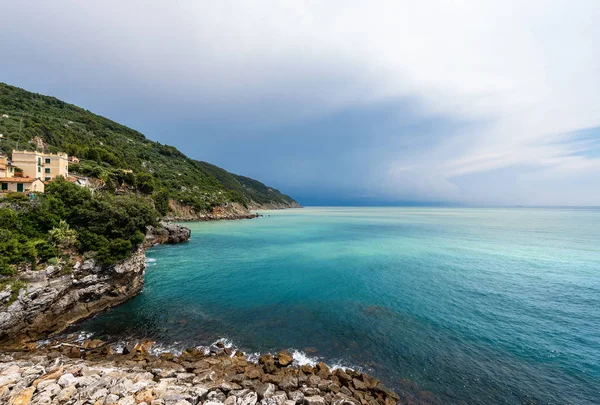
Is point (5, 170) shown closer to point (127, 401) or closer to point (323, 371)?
point (127, 401)

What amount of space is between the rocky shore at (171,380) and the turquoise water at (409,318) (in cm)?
164

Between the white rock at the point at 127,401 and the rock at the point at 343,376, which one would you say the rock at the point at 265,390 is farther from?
the white rock at the point at 127,401

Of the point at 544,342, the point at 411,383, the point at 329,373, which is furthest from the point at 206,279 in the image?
the point at 544,342

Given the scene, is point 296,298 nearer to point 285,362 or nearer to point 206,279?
point 285,362

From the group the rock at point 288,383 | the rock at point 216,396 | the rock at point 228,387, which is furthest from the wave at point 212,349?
the rock at point 216,396

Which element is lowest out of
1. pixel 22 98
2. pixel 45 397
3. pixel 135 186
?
pixel 45 397

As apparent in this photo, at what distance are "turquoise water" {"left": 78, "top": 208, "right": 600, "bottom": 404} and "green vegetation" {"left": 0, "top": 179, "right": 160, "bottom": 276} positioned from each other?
5232mm

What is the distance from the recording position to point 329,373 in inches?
439

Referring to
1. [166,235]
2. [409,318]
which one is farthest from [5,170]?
[409,318]

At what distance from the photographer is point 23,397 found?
8.09 metres

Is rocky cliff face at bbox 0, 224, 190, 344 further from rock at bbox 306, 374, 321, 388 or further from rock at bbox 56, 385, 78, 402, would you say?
rock at bbox 306, 374, 321, 388

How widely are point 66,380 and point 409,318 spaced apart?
19.1 metres

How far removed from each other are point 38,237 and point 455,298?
33023 millimetres

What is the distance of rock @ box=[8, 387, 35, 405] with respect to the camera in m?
7.89
